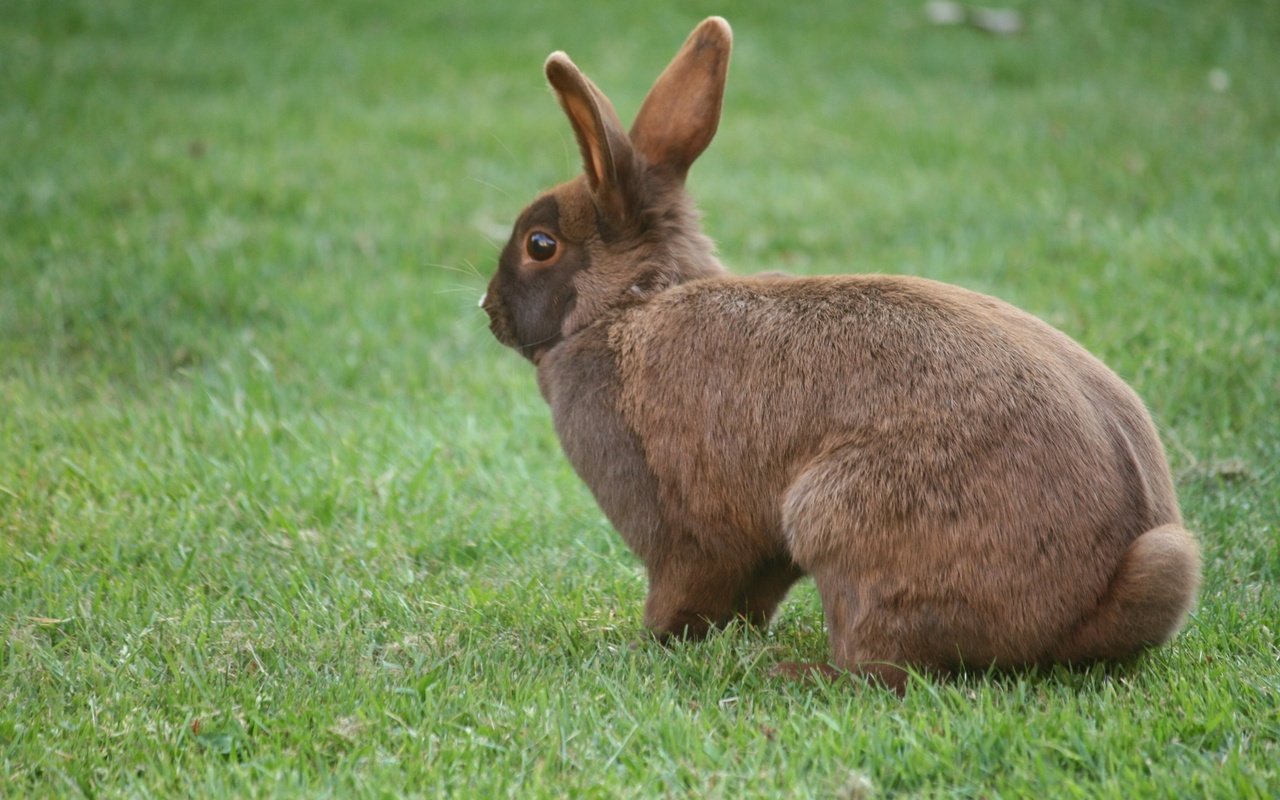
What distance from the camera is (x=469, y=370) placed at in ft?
21.4

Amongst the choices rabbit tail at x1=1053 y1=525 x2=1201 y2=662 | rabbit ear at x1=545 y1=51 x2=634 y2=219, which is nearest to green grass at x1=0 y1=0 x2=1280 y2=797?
rabbit tail at x1=1053 y1=525 x2=1201 y2=662

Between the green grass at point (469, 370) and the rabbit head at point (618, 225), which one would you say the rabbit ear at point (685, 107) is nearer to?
the rabbit head at point (618, 225)

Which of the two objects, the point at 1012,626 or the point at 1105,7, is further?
A: the point at 1105,7

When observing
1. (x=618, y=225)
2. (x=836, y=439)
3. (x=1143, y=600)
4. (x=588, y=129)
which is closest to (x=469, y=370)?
(x=618, y=225)

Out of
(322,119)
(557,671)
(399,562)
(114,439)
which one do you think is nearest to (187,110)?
(322,119)

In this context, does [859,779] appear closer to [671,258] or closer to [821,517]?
[821,517]

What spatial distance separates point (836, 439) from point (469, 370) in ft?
10.7

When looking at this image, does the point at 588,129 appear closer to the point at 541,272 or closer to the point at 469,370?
the point at 541,272

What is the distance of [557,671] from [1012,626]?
3.92 feet

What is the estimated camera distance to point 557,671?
3754 mm

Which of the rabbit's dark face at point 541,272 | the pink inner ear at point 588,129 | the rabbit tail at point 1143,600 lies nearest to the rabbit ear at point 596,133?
the pink inner ear at point 588,129

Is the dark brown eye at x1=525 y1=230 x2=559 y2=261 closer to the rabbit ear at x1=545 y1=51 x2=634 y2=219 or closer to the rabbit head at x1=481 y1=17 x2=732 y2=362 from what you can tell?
the rabbit head at x1=481 y1=17 x2=732 y2=362

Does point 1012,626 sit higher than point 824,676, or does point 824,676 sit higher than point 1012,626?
point 1012,626

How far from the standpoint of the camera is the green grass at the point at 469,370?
3.32 m
